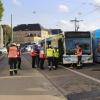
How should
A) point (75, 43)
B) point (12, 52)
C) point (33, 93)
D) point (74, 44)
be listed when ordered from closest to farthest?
point (33, 93), point (12, 52), point (74, 44), point (75, 43)

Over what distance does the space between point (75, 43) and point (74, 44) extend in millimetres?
167

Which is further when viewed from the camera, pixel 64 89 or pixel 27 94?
pixel 64 89

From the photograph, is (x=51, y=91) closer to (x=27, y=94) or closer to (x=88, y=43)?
(x=27, y=94)

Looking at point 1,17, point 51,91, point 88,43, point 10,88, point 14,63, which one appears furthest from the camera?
point 1,17

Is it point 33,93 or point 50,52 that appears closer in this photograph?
point 33,93

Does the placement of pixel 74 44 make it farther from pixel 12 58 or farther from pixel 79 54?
pixel 12 58

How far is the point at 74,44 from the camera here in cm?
3572

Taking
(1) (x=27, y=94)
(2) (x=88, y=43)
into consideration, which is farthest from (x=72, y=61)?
(1) (x=27, y=94)

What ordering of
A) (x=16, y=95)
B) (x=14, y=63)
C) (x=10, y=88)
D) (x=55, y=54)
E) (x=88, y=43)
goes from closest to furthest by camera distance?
(x=16, y=95), (x=10, y=88), (x=14, y=63), (x=55, y=54), (x=88, y=43)

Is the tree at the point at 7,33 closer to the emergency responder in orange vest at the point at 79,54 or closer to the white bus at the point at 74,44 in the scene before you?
the white bus at the point at 74,44

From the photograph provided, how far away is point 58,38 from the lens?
37.4 metres

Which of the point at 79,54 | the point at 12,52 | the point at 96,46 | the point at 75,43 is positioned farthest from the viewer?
the point at 96,46

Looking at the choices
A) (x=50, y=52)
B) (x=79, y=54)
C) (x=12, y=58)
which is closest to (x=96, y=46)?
(x=79, y=54)

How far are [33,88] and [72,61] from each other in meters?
16.6
